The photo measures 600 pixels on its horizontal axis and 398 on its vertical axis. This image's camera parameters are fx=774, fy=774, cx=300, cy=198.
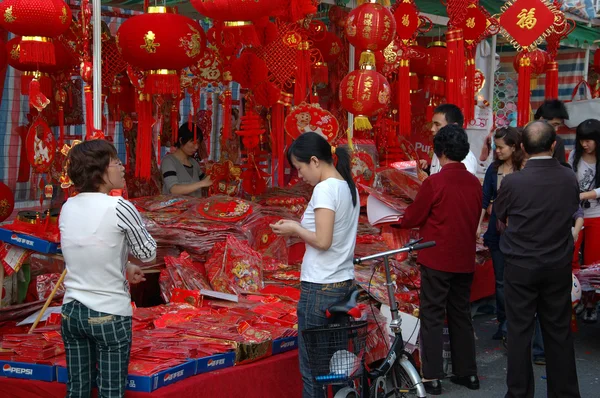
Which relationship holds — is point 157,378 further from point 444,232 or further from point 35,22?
point 35,22

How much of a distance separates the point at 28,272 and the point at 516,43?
410cm

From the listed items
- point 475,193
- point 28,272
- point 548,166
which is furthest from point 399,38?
point 28,272

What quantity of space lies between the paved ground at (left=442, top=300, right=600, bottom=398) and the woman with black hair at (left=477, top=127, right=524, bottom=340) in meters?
0.26

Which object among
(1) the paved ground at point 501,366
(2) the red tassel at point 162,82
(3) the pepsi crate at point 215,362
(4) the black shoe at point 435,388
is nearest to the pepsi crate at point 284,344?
(3) the pepsi crate at point 215,362

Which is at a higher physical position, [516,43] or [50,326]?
[516,43]

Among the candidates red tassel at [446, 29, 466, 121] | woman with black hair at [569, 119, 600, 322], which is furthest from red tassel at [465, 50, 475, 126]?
woman with black hair at [569, 119, 600, 322]

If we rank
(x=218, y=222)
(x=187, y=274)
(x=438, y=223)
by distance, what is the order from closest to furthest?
(x=438, y=223), (x=187, y=274), (x=218, y=222)

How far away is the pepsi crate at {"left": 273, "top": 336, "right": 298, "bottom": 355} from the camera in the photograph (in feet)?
13.6

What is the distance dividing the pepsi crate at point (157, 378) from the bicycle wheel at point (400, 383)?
871mm

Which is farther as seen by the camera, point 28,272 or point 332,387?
point 28,272

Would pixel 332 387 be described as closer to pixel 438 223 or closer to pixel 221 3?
pixel 438 223

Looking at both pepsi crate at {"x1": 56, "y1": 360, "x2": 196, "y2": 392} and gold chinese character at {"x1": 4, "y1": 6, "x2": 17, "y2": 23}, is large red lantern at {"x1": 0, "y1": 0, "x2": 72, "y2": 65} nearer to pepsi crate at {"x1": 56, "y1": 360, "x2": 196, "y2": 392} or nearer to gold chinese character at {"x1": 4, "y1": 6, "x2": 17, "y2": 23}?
gold chinese character at {"x1": 4, "y1": 6, "x2": 17, "y2": 23}

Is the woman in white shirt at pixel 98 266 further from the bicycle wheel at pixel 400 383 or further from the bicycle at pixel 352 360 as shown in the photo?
the bicycle wheel at pixel 400 383

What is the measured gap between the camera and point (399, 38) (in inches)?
252
